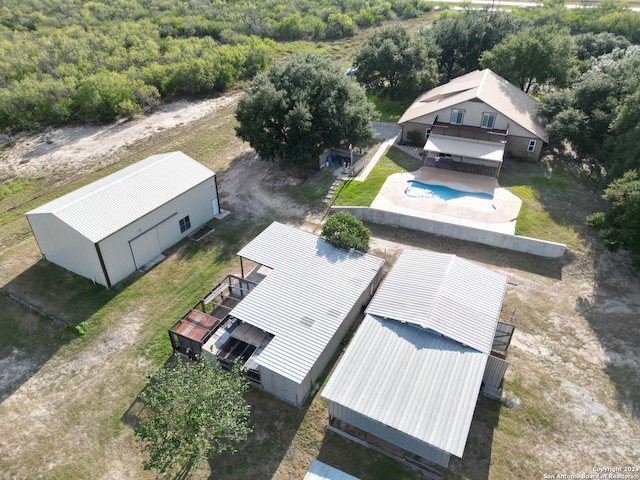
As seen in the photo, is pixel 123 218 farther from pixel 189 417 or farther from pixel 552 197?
pixel 552 197

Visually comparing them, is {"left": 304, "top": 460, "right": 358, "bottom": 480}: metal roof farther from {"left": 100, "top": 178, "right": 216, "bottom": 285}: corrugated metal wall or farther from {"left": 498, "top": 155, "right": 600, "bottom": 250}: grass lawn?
{"left": 498, "top": 155, "right": 600, "bottom": 250}: grass lawn

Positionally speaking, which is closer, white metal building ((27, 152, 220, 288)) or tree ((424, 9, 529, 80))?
white metal building ((27, 152, 220, 288))

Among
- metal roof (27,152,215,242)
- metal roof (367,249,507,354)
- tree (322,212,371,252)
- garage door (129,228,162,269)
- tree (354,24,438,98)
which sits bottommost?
garage door (129,228,162,269)

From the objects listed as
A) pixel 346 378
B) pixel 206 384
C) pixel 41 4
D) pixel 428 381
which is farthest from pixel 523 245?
pixel 41 4

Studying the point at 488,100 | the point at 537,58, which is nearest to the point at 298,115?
the point at 488,100

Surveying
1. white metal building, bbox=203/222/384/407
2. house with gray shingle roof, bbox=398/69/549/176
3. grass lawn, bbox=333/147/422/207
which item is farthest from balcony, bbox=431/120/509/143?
white metal building, bbox=203/222/384/407

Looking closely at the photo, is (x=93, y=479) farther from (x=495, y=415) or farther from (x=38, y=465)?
(x=495, y=415)
